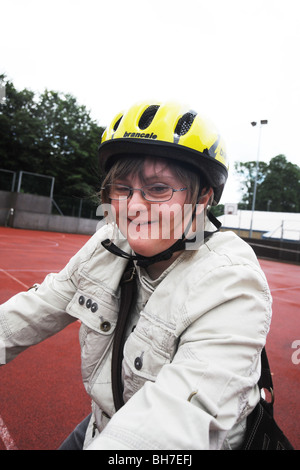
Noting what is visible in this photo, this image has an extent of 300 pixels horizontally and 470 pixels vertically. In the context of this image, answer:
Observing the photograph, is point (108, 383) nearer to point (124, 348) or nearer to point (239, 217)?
point (124, 348)

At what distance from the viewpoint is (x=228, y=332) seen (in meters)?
0.92

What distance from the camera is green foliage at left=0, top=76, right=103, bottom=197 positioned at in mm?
24797

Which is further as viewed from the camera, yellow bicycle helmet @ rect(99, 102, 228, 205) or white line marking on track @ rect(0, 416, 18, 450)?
white line marking on track @ rect(0, 416, 18, 450)

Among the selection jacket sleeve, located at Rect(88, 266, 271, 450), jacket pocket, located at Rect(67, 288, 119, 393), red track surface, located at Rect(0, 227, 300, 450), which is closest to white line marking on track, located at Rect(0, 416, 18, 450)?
red track surface, located at Rect(0, 227, 300, 450)

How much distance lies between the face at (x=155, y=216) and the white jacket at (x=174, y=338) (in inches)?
4.8

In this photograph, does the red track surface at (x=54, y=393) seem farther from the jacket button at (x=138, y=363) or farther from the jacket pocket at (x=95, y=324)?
the jacket button at (x=138, y=363)

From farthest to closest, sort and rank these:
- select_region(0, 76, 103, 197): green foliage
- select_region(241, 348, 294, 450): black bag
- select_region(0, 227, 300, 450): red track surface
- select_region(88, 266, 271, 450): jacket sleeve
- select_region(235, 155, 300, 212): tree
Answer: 1. select_region(235, 155, 300, 212): tree
2. select_region(0, 76, 103, 197): green foliage
3. select_region(0, 227, 300, 450): red track surface
4. select_region(241, 348, 294, 450): black bag
5. select_region(88, 266, 271, 450): jacket sleeve

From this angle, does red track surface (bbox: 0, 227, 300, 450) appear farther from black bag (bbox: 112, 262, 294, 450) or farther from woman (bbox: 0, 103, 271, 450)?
black bag (bbox: 112, 262, 294, 450)

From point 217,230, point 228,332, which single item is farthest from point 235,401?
point 217,230

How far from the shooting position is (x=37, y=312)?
5.05 ft

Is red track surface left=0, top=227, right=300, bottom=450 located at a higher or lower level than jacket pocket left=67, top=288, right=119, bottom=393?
lower

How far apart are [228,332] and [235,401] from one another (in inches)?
7.7

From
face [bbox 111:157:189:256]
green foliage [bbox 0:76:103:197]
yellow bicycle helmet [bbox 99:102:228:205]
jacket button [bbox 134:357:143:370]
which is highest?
green foliage [bbox 0:76:103:197]
